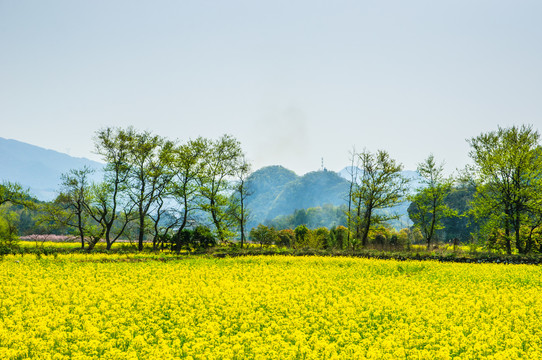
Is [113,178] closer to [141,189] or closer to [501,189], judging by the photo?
[141,189]

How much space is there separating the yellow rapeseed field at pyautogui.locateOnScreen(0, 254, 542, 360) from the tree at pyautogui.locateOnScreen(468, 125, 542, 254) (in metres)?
17.3

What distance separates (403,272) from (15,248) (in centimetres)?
2926

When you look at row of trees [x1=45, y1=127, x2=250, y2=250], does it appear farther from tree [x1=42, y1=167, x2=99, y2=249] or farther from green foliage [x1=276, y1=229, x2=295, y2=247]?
green foliage [x1=276, y1=229, x2=295, y2=247]

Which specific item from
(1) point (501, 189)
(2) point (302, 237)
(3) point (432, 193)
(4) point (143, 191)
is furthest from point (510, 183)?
(4) point (143, 191)

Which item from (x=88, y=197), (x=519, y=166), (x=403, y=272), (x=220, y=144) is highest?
(x=220, y=144)

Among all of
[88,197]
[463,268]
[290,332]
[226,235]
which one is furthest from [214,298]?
[88,197]

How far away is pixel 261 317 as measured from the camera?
1139 centimetres

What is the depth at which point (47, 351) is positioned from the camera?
346 inches

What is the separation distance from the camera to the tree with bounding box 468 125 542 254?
35.0m

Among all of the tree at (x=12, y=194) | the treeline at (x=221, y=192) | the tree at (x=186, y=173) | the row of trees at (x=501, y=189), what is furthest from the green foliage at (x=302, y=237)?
the tree at (x=12, y=194)

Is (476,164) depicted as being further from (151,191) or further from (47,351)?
(47,351)

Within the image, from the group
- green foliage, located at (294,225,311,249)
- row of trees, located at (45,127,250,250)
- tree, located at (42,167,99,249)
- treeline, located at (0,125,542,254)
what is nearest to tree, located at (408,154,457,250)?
treeline, located at (0,125,542,254)

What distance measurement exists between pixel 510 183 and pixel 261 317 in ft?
116

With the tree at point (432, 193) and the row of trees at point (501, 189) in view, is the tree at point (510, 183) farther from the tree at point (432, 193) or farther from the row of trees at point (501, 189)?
the tree at point (432, 193)
